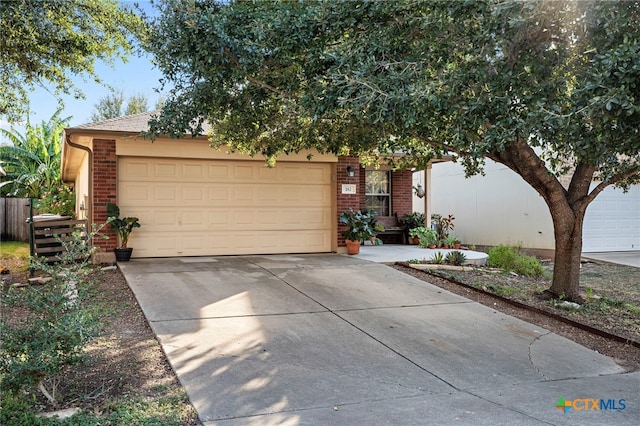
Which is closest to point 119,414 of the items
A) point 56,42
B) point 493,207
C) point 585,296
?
point 585,296

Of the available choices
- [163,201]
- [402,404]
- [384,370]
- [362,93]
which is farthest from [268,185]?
[402,404]

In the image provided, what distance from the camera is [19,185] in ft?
73.3

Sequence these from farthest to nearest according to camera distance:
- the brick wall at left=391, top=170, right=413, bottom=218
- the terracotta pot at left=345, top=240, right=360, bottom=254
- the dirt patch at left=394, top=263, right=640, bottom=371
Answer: the brick wall at left=391, top=170, right=413, bottom=218 < the terracotta pot at left=345, top=240, right=360, bottom=254 < the dirt patch at left=394, top=263, right=640, bottom=371

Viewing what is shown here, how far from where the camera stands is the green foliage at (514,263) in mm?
10586

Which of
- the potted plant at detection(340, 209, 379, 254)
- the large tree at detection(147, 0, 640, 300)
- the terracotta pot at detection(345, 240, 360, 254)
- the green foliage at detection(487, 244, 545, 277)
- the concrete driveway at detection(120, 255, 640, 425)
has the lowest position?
the concrete driveway at detection(120, 255, 640, 425)

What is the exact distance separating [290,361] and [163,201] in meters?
6.98

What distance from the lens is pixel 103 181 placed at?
412 inches

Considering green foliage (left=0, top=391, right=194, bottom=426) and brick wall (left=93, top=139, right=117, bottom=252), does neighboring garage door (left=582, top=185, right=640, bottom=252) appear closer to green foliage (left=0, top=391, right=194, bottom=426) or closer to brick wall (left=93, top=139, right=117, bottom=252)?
brick wall (left=93, top=139, right=117, bottom=252)

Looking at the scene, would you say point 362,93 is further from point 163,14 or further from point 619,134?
point 163,14

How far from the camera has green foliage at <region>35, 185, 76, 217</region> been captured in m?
17.8

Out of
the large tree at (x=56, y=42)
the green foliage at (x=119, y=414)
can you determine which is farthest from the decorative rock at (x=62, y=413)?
the large tree at (x=56, y=42)

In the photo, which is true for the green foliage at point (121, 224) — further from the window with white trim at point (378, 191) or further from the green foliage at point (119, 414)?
the window with white trim at point (378, 191)

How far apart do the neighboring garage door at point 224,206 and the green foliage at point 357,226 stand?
0.57 m

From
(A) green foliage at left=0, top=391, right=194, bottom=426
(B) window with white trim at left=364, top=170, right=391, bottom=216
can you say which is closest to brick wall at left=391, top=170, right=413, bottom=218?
(B) window with white trim at left=364, top=170, right=391, bottom=216
